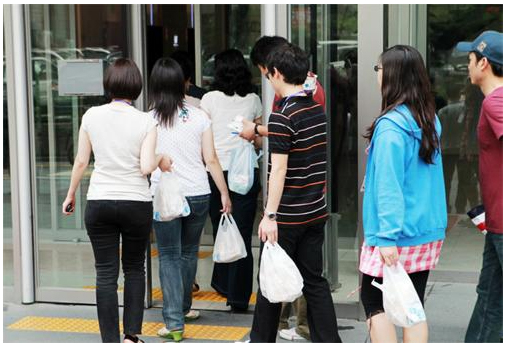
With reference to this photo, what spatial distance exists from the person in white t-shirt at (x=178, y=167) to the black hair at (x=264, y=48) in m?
0.46

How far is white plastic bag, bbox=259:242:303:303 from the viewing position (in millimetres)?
4141

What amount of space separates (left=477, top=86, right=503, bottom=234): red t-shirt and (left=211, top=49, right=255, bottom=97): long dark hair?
1.94m

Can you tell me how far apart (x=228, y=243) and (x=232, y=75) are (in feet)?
3.66

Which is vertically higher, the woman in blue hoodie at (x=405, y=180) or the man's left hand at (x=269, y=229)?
the woman in blue hoodie at (x=405, y=180)

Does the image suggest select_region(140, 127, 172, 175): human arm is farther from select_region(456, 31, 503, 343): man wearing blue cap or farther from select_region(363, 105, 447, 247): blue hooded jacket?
select_region(456, 31, 503, 343): man wearing blue cap

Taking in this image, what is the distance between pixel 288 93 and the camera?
169 inches

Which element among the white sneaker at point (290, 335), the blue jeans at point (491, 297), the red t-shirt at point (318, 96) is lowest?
the white sneaker at point (290, 335)

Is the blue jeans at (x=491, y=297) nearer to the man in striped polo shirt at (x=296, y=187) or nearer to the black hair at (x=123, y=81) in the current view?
the man in striped polo shirt at (x=296, y=187)

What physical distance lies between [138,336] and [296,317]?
952mm

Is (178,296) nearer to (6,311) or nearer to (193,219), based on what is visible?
(193,219)

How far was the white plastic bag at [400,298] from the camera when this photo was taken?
3.58m

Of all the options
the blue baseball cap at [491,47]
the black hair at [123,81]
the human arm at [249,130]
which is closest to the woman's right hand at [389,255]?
the blue baseball cap at [491,47]

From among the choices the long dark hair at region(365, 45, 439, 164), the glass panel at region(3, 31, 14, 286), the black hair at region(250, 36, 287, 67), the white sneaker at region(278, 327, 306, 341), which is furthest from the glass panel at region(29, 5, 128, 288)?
the long dark hair at region(365, 45, 439, 164)

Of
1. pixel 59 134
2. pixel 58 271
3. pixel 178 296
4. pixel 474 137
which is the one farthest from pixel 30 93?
pixel 474 137
